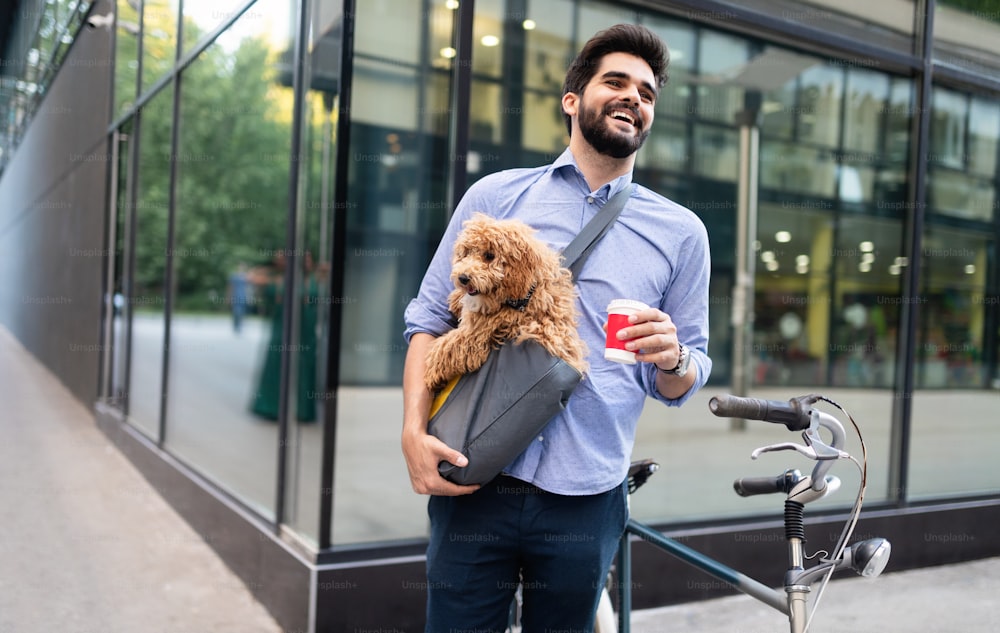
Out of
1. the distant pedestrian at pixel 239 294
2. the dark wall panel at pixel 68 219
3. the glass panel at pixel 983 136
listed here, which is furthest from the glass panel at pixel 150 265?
the glass panel at pixel 983 136

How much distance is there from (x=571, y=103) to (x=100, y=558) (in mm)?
4196

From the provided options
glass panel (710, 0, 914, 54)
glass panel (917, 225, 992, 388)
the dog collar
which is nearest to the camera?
the dog collar

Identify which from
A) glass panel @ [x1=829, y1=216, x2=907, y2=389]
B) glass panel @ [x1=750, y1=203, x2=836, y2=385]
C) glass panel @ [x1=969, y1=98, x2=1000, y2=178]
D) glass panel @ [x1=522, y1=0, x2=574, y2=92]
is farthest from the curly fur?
glass panel @ [x1=969, y1=98, x2=1000, y2=178]

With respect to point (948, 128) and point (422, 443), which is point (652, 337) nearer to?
point (422, 443)

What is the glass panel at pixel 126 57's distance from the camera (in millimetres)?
7923

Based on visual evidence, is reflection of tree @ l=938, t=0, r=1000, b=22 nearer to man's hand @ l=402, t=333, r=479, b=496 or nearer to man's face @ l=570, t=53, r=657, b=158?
man's face @ l=570, t=53, r=657, b=158

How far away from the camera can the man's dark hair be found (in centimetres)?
189

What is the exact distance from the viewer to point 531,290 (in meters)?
1.68

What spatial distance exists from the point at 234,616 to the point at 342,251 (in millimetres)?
1822

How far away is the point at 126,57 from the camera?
8.18 meters

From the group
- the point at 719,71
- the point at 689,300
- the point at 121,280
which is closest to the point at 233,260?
the point at 719,71

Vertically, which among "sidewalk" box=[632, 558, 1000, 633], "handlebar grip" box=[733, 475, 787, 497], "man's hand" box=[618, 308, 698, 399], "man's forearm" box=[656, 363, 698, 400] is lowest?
"sidewalk" box=[632, 558, 1000, 633]

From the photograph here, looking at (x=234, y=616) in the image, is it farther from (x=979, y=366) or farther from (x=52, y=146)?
(x=52, y=146)

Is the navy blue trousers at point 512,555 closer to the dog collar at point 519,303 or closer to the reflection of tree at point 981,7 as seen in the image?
the dog collar at point 519,303
